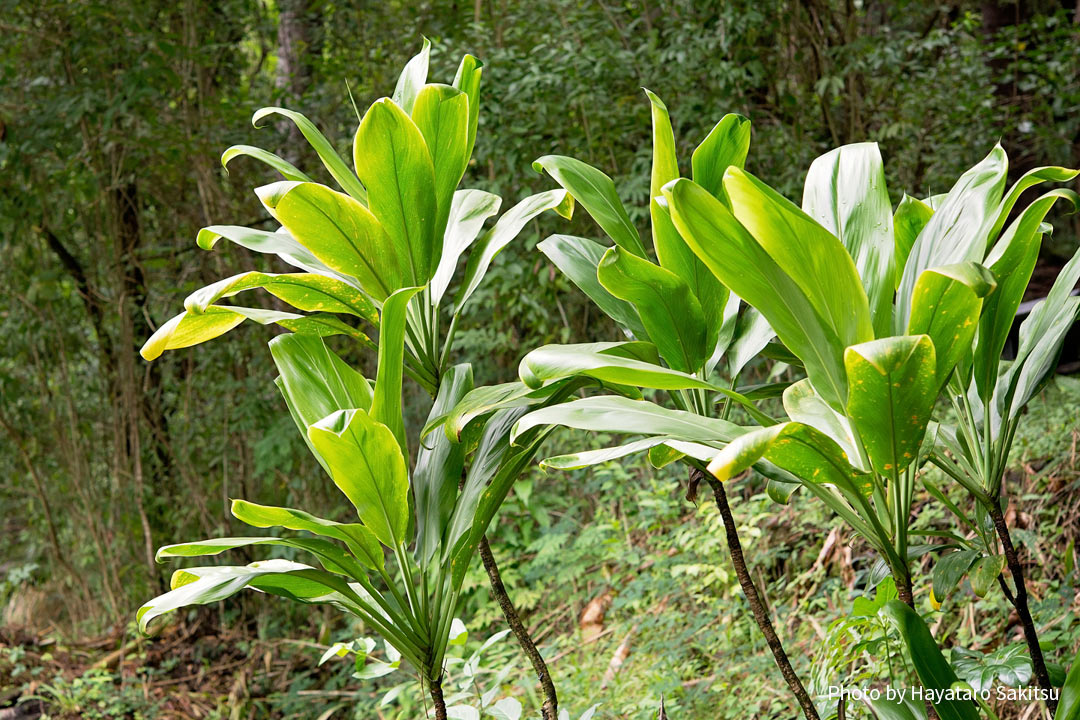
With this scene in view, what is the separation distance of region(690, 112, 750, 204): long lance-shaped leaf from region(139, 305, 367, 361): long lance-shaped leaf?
1.47 ft

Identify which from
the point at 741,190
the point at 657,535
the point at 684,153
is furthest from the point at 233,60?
the point at 741,190

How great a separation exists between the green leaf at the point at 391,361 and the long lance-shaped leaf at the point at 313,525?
0.11 m

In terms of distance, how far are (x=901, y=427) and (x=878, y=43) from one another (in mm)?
3317

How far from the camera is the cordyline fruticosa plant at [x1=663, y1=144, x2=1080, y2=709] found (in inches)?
28.0

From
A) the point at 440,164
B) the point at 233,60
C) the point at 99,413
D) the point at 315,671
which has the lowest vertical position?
the point at 315,671

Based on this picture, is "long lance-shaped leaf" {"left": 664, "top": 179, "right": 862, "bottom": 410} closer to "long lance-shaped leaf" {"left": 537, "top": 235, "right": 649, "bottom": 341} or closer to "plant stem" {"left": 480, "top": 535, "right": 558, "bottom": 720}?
"long lance-shaped leaf" {"left": 537, "top": 235, "right": 649, "bottom": 341}

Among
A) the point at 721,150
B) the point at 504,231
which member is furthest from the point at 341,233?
the point at 721,150

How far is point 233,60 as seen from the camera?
404cm

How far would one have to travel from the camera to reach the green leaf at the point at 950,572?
38.0 inches

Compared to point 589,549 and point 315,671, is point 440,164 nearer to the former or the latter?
point 589,549

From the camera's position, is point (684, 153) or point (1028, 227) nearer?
point (1028, 227)

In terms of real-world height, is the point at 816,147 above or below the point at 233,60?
below

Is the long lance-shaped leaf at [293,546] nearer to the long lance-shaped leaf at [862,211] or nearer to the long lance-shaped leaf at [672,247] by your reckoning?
the long lance-shaped leaf at [672,247]

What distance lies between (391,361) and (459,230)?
235mm
